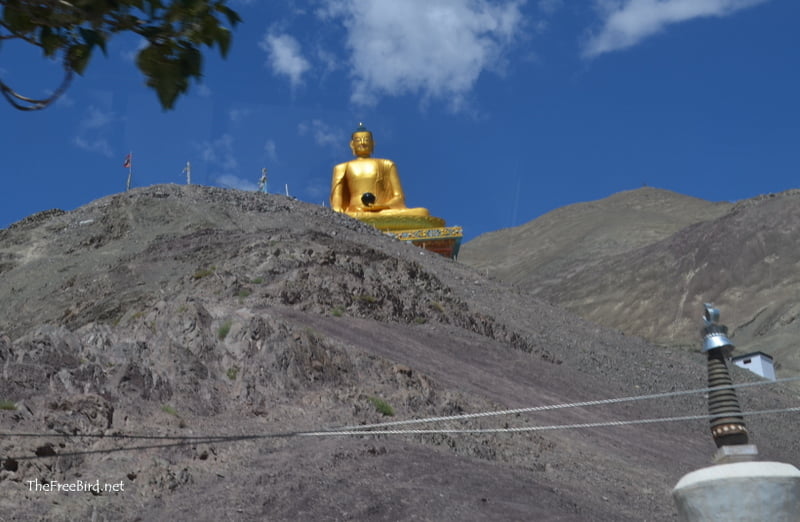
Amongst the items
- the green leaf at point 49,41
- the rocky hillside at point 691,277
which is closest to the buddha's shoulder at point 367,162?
the rocky hillside at point 691,277

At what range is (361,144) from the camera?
Result: 4438 cm

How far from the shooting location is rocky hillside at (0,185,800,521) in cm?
1123

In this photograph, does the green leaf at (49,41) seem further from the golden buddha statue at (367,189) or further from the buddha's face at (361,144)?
the buddha's face at (361,144)

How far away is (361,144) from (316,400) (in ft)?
101

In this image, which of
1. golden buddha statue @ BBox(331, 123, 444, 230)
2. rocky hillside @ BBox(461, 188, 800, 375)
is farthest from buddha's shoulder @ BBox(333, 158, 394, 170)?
rocky hillside @ BBox(461, 188, 800, 375)

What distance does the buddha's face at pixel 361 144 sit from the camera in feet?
146

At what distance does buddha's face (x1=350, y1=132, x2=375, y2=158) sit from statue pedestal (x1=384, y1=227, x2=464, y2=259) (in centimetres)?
476

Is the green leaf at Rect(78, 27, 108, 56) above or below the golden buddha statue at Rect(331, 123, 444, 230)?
below

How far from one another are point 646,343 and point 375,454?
67.8ft

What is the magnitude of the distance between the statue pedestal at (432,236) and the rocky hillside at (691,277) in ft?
51.9

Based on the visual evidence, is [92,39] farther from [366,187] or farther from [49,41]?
[366,187]

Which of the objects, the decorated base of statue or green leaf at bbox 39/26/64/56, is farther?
the decorated base of statue

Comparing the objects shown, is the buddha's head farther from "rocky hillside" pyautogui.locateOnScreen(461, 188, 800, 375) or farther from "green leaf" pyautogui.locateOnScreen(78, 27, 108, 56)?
"green leaf" pyautogui.locateOnScreen(78, 27, 108, 56)

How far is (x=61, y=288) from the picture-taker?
30375mm
